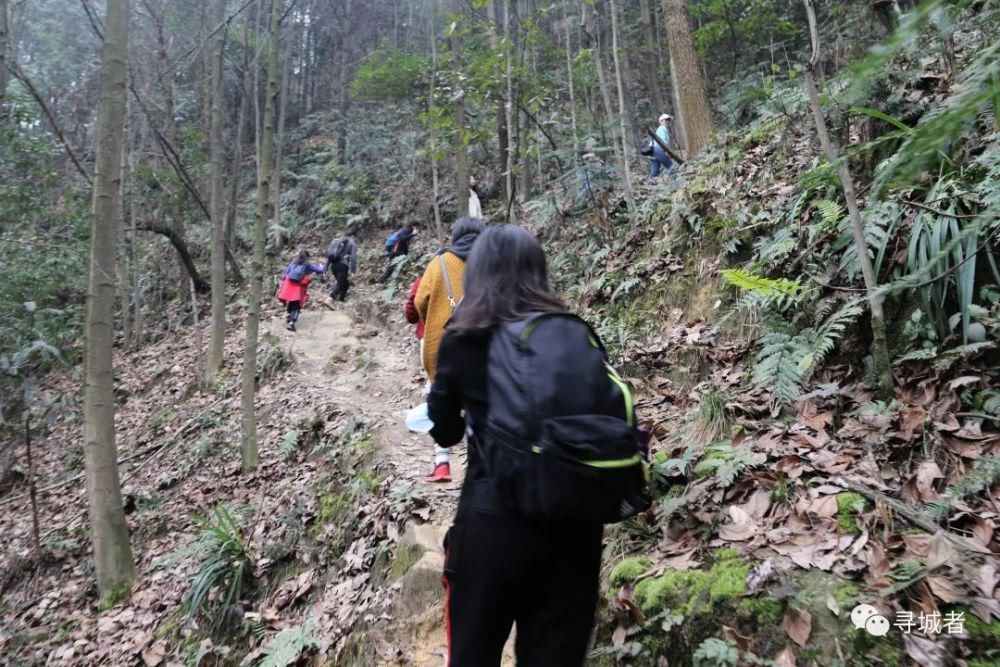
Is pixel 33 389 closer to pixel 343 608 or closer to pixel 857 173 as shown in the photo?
pixel 343 608

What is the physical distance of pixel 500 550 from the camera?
80.0 inches

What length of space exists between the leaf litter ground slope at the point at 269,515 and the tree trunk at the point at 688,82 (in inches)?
242

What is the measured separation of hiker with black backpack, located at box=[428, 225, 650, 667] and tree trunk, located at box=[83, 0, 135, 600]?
5517 mm

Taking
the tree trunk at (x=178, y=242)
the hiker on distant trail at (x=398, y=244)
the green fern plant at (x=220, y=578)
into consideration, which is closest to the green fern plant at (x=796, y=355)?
the green fern plant at (x=220, y=578)

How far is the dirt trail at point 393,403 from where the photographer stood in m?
4.04

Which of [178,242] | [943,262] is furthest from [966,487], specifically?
[178,242]

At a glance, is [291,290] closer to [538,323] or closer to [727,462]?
[727,462]

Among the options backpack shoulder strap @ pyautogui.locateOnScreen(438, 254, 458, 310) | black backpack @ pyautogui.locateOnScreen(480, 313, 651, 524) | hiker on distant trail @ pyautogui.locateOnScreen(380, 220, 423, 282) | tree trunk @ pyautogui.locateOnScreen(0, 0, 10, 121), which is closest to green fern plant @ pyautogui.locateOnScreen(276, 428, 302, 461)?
backpack shoulder strap @ pyautogui.locateOnScreen(438, 254, 458, 310)

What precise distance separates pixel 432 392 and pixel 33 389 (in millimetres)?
8994

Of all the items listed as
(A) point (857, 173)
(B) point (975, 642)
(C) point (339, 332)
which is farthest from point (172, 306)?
(B) point (975, 642)

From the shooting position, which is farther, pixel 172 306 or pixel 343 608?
pixel 172 306

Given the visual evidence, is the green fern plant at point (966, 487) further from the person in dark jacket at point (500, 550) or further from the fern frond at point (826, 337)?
the person in dark jacket at point (500, 550)

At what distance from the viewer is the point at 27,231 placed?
12734 millimetres

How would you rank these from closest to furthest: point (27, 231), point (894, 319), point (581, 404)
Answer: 1. point (581, 404)
2. point (894, 319)
3. point (27, 231)
